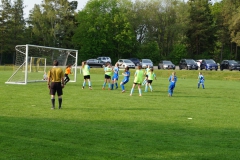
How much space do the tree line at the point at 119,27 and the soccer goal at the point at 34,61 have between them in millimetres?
41911

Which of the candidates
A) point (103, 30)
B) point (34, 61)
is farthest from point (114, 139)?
point (103, 30)

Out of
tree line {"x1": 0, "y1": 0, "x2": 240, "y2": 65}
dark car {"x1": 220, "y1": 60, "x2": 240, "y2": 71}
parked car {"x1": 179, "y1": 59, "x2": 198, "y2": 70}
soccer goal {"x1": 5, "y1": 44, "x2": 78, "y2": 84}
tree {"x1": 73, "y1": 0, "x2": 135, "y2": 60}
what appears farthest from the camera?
tree {"x1": 73, "y1": 0, "x2": 135, "y2": 60}

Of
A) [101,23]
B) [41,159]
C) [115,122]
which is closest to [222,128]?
[115,122]

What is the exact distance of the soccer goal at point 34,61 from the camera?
29.7m

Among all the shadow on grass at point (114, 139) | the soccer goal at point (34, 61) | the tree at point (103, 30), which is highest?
the tree at point (103, 30)

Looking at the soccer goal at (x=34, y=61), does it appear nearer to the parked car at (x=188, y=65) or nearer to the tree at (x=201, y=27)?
the parked car at (x=188, y=65)

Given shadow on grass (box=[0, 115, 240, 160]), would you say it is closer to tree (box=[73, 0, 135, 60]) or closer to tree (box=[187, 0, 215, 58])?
tree (box=[73, 0, 135, 60])

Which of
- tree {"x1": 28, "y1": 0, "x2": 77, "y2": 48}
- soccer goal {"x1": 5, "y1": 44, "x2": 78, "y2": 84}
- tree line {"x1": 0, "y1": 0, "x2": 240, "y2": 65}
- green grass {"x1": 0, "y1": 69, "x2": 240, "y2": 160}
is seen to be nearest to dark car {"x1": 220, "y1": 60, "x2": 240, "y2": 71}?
tree line {"x1": 0, "y1": 0, "x2": 240, "y2": 65}

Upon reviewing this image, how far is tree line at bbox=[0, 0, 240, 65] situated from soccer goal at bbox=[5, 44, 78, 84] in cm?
4191

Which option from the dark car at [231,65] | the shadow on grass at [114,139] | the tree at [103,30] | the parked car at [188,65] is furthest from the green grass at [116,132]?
the tree at [103,30]

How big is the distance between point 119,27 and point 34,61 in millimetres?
47251

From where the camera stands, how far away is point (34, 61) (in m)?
32.5

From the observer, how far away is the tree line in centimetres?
7662

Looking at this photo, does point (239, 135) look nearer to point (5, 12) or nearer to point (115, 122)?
point (115, 122)
